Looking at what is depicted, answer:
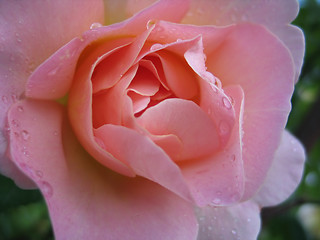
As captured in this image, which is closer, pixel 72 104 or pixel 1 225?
pixel 72 104

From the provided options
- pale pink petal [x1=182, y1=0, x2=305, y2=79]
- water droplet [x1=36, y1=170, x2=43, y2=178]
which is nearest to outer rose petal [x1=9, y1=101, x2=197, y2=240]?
water droplet [x1=36, y1=170, x2=43, y2=178]

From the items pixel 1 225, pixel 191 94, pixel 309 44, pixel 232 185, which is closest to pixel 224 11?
pixel 191 94

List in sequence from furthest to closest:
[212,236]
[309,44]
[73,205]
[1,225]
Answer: [309,44]
[1,225]
[212,236]
[73,205]

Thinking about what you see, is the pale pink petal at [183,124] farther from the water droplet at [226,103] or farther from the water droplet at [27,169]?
the water droplet at [27,169]

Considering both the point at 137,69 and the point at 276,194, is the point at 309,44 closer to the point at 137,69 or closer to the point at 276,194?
the point at 276,194

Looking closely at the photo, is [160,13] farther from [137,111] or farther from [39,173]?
[39,173]

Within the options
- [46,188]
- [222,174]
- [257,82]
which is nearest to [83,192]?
[46,188]

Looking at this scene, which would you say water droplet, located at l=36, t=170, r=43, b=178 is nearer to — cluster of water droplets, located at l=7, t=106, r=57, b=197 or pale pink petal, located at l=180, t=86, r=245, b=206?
cluster of water droplets, located at l=7, t=106, r=57, b=197
